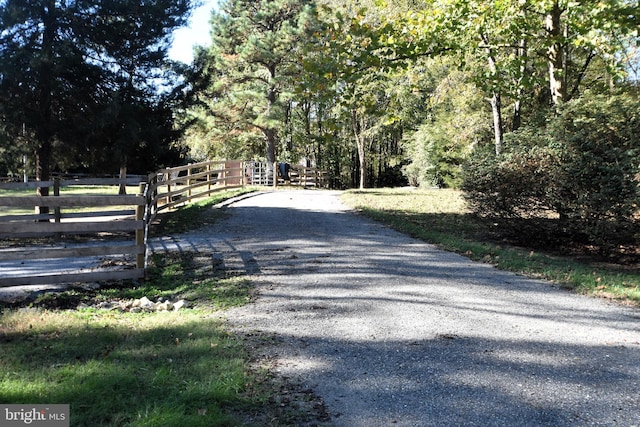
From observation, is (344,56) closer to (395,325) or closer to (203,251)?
(203,251)

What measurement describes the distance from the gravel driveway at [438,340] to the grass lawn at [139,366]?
373 mm

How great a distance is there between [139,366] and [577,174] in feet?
26.9

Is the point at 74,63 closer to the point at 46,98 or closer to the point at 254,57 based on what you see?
the point at 46,98

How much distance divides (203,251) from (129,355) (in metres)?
5.17

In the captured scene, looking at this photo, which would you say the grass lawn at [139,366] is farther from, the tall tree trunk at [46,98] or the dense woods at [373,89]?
the tall tree trunk at [46,98]

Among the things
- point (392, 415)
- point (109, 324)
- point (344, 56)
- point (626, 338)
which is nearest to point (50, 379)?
point (109, 324)

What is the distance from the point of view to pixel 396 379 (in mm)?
3766

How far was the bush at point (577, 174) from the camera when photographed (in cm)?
833

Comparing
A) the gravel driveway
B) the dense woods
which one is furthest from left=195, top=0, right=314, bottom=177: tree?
the gravel driveway

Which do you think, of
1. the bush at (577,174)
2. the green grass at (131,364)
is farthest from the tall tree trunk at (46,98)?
the bush at (577,174)

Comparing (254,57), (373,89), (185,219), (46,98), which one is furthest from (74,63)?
(254,57)

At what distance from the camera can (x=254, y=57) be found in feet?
90.4

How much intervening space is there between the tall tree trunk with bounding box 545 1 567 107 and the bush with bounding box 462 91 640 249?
6.33ft

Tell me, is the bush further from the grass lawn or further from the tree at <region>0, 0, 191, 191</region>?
the tree at <region>0, 0, 191, 191</region>
